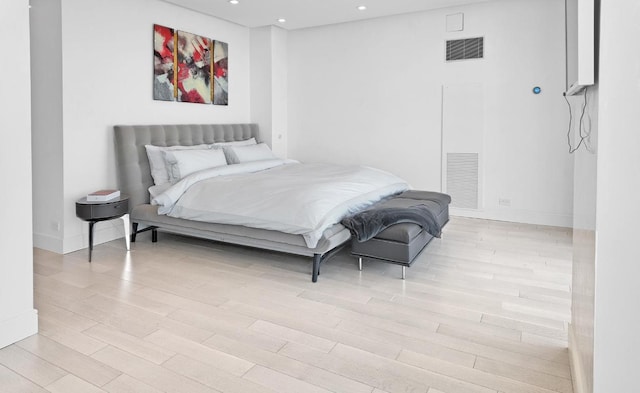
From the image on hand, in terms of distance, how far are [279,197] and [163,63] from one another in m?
2.59

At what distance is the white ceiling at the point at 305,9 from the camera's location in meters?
5.24

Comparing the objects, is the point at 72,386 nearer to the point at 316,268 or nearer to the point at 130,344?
the point at 130,344

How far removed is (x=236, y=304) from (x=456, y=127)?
385 centimetres

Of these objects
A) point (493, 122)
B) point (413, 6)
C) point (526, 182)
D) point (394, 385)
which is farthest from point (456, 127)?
point (394, 385)

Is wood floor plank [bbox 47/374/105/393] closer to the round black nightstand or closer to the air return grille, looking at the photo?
the round black nightstand

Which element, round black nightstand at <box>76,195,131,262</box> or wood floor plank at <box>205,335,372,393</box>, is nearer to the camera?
wood floor plank at <box>205,335,372,393</box>

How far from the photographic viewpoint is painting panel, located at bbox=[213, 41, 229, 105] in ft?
19.4

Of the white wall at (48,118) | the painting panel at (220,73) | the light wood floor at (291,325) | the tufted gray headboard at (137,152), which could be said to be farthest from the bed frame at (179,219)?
the white wall at (48,118)

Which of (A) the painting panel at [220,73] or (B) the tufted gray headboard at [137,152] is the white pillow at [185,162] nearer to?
(B) the tufted gray headboard at [137,152]

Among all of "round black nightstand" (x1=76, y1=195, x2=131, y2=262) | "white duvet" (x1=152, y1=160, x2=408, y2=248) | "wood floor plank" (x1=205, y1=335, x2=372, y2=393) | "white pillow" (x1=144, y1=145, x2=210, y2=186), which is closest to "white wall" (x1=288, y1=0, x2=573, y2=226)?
"white duvet" (x1=152, y1=160, x2=408, y2=248)

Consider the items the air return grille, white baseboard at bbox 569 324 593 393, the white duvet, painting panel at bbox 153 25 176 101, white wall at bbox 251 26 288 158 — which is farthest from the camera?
white wall at bbox 251 26 288 158

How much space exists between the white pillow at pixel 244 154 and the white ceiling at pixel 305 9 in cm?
171

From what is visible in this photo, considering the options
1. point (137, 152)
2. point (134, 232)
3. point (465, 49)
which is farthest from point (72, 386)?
point (465, 49)

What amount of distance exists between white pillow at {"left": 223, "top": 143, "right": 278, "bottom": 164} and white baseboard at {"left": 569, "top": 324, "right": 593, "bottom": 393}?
13.0 feet
